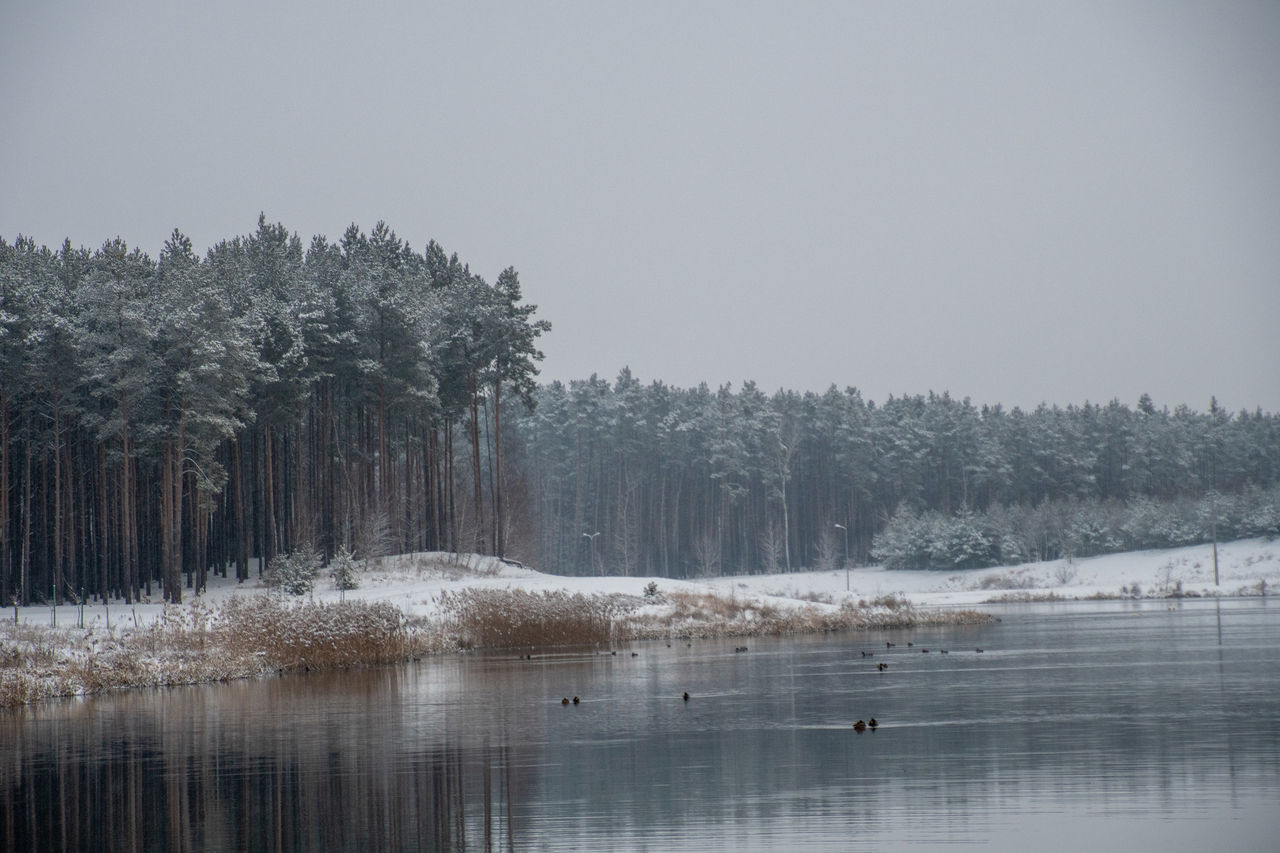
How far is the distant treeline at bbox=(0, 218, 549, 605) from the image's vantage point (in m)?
55.0

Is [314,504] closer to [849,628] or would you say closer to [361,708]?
[849,628]

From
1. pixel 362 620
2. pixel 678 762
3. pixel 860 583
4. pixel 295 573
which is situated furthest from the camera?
pixel 860 583

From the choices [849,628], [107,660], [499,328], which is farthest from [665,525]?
[107,660]

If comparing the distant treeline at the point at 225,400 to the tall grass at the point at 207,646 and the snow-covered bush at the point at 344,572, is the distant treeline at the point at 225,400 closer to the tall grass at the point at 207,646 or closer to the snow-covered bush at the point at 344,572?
the snow-covered bush at the point at 344,572

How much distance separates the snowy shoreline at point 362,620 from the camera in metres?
36.9

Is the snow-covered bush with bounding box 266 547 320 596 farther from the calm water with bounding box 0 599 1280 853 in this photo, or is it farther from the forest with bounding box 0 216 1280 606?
the calm water with bounding box 0 599 1280 853

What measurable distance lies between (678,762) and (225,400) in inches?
1603

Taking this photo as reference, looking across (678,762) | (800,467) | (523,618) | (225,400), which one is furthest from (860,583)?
(678,762)

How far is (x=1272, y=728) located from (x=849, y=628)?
133 feet

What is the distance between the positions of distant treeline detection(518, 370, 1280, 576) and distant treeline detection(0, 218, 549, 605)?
54589 millimetres

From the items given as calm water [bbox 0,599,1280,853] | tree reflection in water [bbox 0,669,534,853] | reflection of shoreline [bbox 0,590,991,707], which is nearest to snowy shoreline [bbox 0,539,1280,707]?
reflection of shoreline [bbox 0,590,991,707]

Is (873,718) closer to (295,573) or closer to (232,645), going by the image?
(232,645)

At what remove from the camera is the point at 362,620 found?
43844 millimetres

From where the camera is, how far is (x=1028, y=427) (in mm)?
139250
